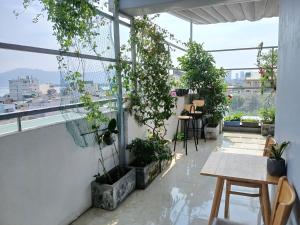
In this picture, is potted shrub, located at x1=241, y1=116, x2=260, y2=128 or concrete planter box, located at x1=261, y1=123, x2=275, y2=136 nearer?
concrete planter box, located at x1=261, y1=123, x2=275, y2=136

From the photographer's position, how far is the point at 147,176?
326cm

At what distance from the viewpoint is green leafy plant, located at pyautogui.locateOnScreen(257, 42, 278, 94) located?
5402 millimetres

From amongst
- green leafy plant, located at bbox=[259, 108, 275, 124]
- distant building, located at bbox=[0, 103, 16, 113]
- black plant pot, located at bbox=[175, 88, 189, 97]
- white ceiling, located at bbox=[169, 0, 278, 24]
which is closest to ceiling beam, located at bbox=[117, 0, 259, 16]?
white ceiling, located at bbox=[169, 0, 278, 24]

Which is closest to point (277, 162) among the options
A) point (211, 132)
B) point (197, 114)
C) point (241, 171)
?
point (241, 171)

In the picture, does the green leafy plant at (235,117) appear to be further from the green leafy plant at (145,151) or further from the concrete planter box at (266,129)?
the green leafy plant at (145,151)

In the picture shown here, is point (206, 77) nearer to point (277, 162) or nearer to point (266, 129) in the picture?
point (266, 129)

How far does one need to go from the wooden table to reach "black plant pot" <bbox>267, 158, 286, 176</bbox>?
38 millimetres

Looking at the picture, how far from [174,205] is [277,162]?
1420 mm

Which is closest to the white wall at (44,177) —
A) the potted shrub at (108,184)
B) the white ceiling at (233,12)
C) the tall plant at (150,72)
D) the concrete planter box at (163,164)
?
the potted shrub at (108,184)

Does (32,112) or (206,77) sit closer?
(32,112)

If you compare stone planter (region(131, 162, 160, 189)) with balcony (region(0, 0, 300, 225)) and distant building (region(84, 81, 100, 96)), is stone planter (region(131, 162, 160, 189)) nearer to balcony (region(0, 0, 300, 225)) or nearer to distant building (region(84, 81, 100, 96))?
balcony (region(0, 0, 300, 225))

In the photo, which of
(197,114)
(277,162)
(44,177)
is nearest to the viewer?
(277,162)

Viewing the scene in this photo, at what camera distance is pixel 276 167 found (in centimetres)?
171

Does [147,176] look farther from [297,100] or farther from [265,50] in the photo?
[265,50]
